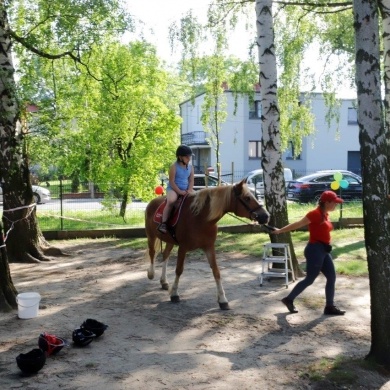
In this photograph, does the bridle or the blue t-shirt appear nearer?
the bridle

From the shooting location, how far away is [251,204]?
747cm

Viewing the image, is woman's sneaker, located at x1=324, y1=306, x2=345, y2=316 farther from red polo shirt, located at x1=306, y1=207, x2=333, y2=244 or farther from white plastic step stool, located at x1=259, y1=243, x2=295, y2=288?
white plastic step stool, located at x1=259, y1=243, x2=295, y2=288

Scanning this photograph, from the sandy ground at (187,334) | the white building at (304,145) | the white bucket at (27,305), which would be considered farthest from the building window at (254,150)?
the white bucket at (27,305)

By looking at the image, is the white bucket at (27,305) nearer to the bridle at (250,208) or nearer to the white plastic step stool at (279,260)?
the bridle at (250,208)

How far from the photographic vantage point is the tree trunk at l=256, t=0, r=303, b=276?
9305mm

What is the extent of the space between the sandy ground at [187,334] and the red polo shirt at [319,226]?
107 centimetres

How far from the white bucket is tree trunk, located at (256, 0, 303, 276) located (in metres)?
4.47

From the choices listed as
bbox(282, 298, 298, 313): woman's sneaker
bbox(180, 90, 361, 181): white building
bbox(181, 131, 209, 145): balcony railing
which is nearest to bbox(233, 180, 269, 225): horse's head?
bbox(282, 298, 298, 313): woman's sneaker

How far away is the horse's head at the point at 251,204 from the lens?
7348 millimetres

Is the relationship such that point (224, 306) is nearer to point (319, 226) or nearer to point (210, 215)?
point (210, 215)

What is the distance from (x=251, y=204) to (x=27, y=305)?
3339 millimetres

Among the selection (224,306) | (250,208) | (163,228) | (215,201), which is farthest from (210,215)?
(224,306)

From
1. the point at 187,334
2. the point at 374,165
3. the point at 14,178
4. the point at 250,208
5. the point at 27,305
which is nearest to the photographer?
the point at 374,165

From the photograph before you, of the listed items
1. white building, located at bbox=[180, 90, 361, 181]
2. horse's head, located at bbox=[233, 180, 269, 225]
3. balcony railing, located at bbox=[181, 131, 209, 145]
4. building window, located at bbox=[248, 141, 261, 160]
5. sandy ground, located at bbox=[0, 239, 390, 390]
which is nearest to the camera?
sandy ground, located at bbox=[0, 239, 390, 390]
